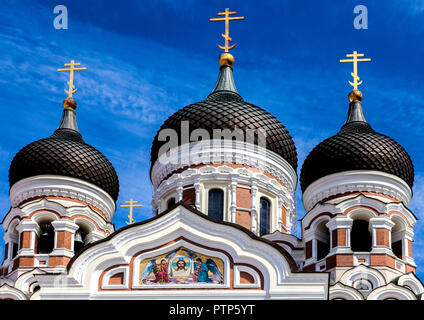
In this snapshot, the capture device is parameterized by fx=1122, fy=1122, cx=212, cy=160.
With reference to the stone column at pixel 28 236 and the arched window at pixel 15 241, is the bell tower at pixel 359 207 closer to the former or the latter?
the stone column at pixel 28 236

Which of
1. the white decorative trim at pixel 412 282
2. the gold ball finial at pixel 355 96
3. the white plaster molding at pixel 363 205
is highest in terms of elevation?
the gold ball finial at pixel 355 96

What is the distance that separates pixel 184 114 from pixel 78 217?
3.58 metres

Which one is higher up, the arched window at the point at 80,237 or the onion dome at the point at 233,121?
the onion dome at the point at 233,121

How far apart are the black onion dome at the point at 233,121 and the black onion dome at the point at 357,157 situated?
38.0 inches

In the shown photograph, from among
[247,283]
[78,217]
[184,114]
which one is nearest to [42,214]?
[78,217]

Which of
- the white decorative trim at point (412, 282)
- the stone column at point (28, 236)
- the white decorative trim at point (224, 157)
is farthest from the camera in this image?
the white decorative trim at point (224, 157)

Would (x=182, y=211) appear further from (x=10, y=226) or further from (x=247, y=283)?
(x=10, y=226)

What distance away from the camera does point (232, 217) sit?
25.3 metres

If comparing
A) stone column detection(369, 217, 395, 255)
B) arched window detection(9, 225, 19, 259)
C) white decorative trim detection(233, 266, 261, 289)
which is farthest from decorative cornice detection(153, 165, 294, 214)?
white decorative trim detection(233, 266, 261, 289)

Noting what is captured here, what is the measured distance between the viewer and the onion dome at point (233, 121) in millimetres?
26594

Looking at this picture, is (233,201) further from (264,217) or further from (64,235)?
(64,235)

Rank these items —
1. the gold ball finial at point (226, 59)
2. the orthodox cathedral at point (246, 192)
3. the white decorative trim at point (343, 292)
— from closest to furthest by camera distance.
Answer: the white decorative trim at point (343, 292), the orthodox cathedral at point (246, 192), the gold ball finial at point (226, 59)

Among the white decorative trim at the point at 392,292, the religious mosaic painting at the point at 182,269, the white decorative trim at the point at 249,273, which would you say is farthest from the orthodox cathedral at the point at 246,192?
the white decorative trim at the point at 249,273

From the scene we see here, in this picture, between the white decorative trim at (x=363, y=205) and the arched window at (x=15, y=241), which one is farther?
the arched window at (x=15, y=241)
